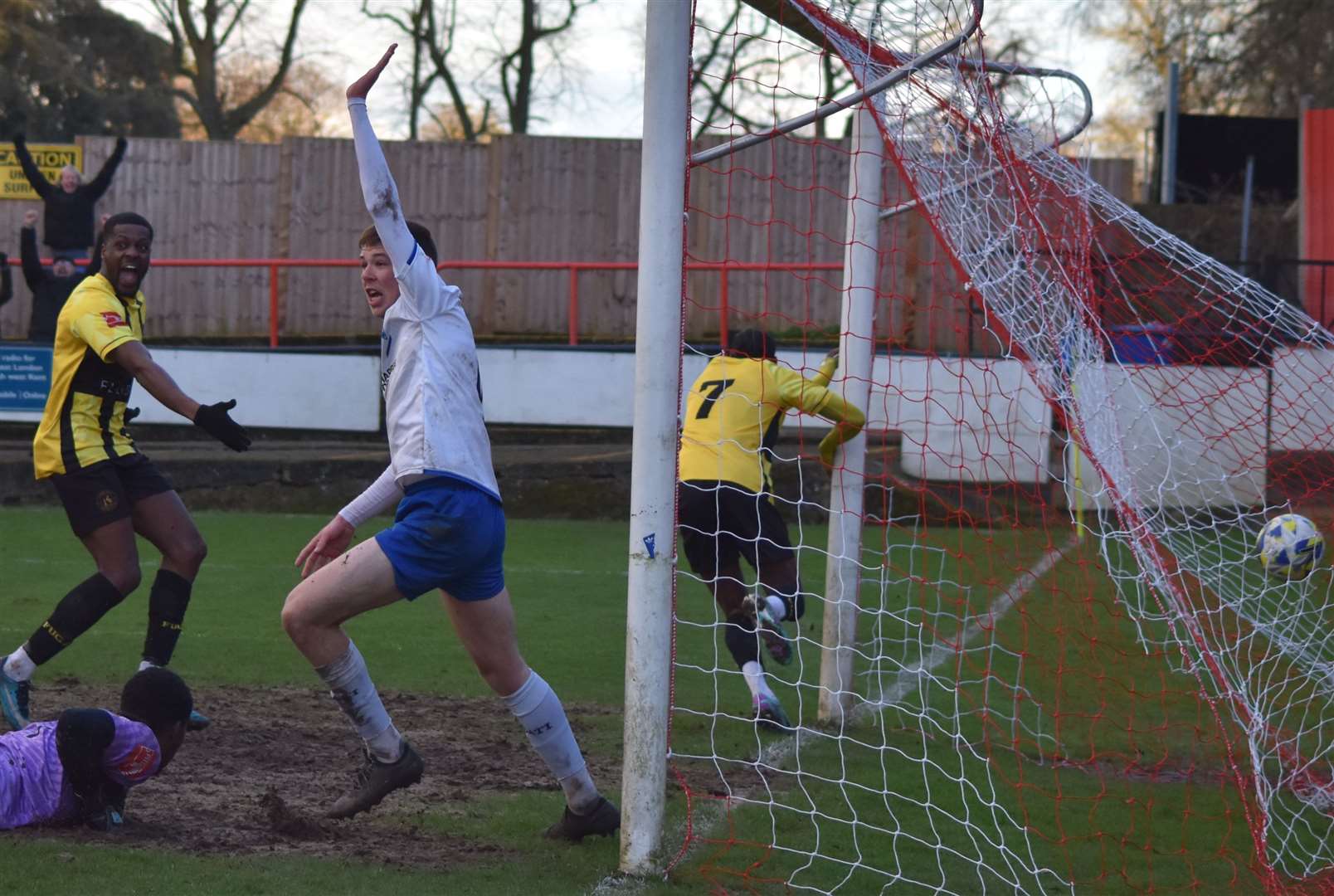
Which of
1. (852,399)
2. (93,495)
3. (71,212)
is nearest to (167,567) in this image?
(93,495)

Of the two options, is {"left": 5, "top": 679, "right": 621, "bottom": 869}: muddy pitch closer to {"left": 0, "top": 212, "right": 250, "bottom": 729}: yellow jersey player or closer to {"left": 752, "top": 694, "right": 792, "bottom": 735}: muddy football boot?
{"left": 0, "top": 212, "right": 250, "bottom": 729}: yellow jersey player

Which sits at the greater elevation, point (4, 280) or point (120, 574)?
point (4, 280)

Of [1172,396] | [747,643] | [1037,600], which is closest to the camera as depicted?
[747,643]

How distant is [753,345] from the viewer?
691cm

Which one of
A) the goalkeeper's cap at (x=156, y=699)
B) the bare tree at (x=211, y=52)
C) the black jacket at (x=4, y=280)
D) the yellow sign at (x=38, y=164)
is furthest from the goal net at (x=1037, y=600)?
the bare tree at (x=211, y=52)

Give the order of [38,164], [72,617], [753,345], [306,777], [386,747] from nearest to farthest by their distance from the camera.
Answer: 1. [386,747]
2. [306,777]
3. [72,617]
4. [753,345]
5. [38,164]

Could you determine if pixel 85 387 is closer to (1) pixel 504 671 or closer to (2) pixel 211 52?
(1) pixel 504 671

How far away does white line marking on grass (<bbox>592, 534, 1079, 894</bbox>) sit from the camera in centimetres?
467

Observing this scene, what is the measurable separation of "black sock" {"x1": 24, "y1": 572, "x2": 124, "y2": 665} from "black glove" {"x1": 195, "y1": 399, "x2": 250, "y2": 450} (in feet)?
2.75

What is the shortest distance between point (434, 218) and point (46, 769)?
1680 centimetres

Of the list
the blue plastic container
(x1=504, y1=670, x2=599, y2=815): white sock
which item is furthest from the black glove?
the blue plastic container

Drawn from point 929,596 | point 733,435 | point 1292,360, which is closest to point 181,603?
point 733,435

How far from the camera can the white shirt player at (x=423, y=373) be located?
4.11 meters

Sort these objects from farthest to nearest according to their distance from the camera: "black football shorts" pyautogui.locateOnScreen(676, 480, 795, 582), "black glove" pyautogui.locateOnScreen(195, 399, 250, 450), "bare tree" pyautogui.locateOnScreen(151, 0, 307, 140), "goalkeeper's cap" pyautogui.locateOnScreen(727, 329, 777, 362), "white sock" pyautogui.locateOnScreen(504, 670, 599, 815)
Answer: "bare tree" pyautogui.locateOnScreen(151, 0, 307, 140) → "goalkeeper's cap" pyautogui.locateOnScreen(727, 329, 777, 362) → "black football shorts" pyautogui.locateOnScreen(676, 480, 795, 582) → "black glove" pyautogui.locateOnScreen(195, 399, 250, 450) → "white sock" pyautogui.locateOnScreen(504, 670, 599, 815)
